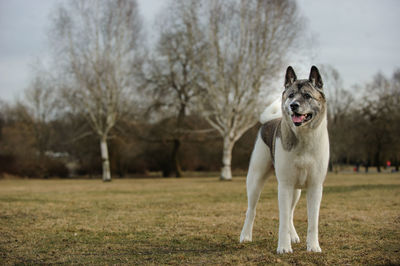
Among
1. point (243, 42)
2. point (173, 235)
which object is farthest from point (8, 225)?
point (243, 42)

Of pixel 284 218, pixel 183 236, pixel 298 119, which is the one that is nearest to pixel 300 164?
pixel 298 119

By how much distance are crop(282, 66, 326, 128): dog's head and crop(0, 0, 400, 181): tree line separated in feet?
68.2

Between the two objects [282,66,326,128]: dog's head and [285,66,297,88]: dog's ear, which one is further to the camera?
[285,66,297,88]: dog's ear

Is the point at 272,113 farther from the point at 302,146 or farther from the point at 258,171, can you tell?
the point at 302,146

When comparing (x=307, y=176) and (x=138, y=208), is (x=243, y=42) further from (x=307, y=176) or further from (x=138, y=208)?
(x=307, y=176)

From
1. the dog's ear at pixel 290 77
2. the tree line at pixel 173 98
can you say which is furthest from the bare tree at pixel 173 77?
the dog's ear at pixel 290 77

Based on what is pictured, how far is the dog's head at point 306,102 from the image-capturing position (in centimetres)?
421

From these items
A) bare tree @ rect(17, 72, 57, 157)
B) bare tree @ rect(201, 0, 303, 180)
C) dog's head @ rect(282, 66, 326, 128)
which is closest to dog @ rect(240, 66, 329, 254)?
dog's head @ rect(282, 66, 326, 128)

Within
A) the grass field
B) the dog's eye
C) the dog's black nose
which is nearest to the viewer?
the dog's black nose

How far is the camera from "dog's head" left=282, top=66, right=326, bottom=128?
4.21 metres

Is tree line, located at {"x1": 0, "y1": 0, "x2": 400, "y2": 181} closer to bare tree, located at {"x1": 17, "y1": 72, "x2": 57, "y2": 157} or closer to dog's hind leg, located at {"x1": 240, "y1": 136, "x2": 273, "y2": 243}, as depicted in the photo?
bare tree, located at {"x1": 17, "y1": 72, "x2": 57, "y2": 157}

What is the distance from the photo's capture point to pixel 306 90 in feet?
14.2

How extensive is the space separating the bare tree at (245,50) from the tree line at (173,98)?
65mm

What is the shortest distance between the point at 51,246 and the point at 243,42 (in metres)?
21.5
